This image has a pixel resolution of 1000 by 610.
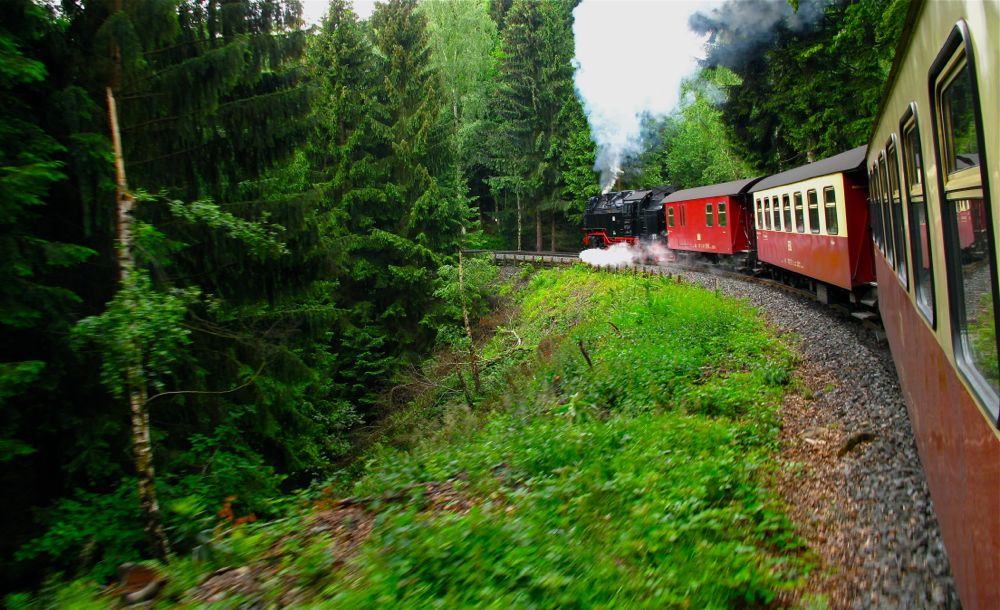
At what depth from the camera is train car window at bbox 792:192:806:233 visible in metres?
13.1

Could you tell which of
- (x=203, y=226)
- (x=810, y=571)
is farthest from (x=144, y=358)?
(x=810, y=571)

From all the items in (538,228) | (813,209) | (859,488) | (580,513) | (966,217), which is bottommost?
(859,488)

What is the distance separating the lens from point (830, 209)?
36.7 feet

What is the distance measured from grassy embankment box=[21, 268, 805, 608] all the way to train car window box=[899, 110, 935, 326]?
1.87 metres

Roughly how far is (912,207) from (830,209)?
7.60 m

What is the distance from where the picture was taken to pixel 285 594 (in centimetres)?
454

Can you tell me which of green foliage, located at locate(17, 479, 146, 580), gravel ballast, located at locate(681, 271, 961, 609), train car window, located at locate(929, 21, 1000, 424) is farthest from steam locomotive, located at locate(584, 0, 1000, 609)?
green foliage, located at locate(17, 479, 146, 580)

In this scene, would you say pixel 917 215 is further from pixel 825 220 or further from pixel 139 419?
pixel 825 220

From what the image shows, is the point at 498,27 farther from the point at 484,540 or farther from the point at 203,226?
the point at 484,540

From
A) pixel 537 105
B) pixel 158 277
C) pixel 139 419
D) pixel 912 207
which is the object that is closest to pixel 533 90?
pixel 537 105

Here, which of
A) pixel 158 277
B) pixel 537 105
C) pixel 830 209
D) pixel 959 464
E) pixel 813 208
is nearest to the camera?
pixel 959 464

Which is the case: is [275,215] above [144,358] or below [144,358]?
above

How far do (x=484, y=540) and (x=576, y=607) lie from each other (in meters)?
0.94

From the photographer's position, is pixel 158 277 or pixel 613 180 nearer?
pixel 158 277
